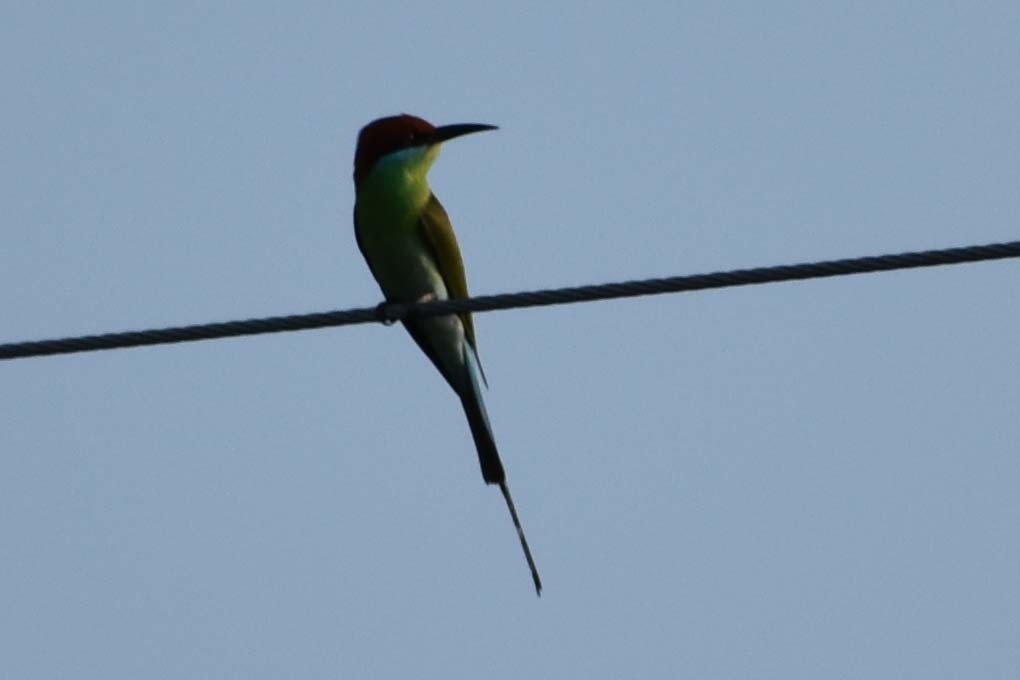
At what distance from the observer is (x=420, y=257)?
463 cm

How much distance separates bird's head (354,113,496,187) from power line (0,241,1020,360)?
1560mm

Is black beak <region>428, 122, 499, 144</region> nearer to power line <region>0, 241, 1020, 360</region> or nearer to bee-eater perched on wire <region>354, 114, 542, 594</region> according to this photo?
bee-eater perched on wire <region>354, 114, 542, 594</region>

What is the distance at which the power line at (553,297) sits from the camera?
279cm

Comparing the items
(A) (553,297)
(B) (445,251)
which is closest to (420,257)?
(B) (445,251)

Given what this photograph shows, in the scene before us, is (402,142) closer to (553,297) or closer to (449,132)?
(449,132)

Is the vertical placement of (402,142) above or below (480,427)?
above

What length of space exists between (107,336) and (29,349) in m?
0.15

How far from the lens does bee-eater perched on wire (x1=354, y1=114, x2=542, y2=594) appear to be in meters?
4.62

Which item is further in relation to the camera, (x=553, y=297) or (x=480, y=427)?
(x=480, y=427)

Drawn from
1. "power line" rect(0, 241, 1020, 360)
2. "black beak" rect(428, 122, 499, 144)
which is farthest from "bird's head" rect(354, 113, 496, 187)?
"power line" rect(0, 241, 1020, 360)

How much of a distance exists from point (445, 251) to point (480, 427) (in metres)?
0.47

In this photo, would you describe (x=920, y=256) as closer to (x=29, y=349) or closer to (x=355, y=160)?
(x=29, y=349)

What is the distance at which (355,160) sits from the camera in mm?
4918

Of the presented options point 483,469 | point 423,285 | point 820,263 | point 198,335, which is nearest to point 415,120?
point 423,285
